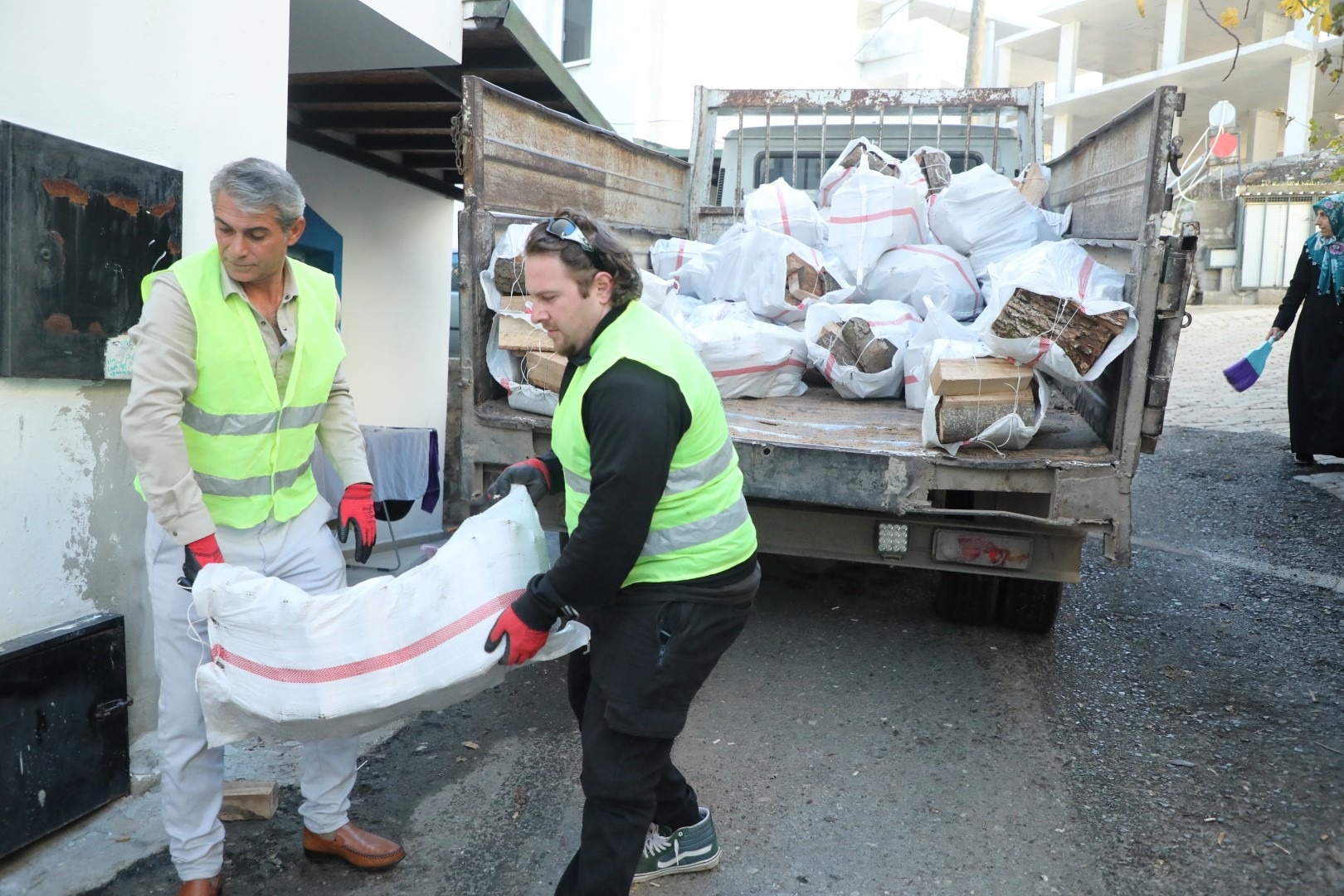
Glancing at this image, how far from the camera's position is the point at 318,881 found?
101 inches

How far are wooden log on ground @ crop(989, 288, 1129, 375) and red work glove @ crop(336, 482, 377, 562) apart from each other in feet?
A: 6.46

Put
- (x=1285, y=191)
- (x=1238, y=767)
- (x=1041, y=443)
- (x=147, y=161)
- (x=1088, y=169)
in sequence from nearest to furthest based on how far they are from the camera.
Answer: (x=147, y=161) → (x=1238, y=767) → (x=1041, y=443) → (x=1088, y=169) → (x=1285, y=191)

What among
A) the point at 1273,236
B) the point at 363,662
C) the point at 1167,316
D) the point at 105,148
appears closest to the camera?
the point at 363,662

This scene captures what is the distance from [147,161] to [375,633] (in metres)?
1.65

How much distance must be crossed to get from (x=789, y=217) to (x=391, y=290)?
306cm

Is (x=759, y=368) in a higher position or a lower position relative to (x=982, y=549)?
higher

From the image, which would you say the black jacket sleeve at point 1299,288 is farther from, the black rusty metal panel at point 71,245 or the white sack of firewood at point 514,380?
the black rusty metal panel at point 71,245

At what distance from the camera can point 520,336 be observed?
3.72m

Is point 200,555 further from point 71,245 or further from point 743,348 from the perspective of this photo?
point 743,348

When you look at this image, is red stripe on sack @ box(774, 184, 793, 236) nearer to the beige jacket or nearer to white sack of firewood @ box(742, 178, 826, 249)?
white sack of firewood @ box(742, 178, 826, 249)

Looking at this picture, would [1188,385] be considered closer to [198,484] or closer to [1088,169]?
[1088,169]

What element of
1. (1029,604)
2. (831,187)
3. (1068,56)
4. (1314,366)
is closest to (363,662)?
(1029,604)

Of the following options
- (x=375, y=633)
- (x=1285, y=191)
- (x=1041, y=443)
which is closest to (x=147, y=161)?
(x=375, y=633)

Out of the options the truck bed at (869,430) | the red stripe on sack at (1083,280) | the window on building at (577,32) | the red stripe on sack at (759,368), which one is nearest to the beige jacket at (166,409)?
the truck bed at (869,430)
